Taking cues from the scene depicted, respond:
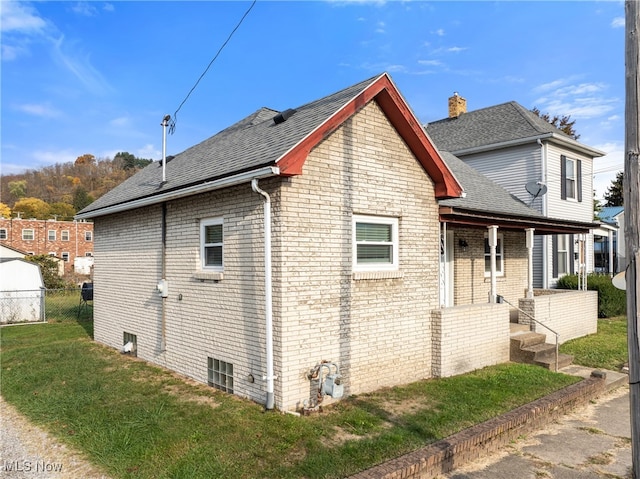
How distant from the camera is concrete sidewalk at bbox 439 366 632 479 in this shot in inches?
200

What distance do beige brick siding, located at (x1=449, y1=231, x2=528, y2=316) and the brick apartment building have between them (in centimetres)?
5088

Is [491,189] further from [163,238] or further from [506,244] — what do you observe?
[163,238]

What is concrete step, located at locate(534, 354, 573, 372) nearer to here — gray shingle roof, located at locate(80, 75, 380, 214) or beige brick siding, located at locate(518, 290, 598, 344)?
beige brick siding, located at locate(518, 290, 598, 344)

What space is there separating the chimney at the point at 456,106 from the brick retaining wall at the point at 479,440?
18095 mm

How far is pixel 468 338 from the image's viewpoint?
895 centimetres

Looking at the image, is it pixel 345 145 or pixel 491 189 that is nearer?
pixel 345 145

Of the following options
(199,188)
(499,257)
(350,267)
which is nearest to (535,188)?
(499,257)

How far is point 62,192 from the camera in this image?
8250 centimetres

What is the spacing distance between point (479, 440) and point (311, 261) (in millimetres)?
3228

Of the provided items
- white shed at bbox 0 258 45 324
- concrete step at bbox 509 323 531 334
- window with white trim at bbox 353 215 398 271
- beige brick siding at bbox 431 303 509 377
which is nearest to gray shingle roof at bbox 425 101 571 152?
concrete step at bbox 509 323 531 334

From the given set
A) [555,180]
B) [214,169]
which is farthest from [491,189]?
[214,169]

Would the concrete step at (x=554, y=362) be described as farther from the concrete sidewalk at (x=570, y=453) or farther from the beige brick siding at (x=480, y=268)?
the beige brick siding at (x=480, y=268)

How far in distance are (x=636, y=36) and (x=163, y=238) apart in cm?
804

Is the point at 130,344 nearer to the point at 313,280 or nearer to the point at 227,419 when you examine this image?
the point at 227,419
